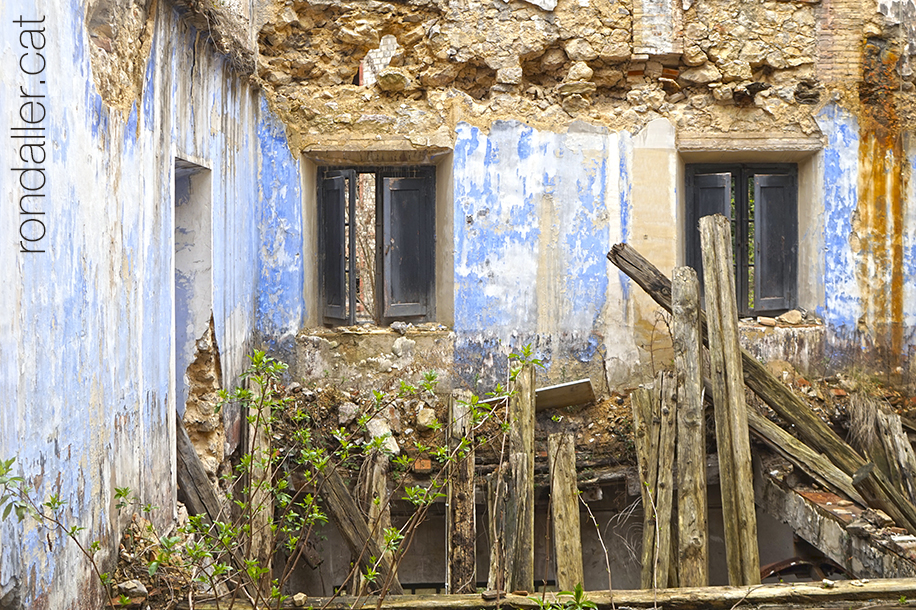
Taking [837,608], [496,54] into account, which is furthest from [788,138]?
[837,608]

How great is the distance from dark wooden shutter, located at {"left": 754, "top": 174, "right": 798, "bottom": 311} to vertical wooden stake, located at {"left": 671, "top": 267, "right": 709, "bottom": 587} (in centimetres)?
Answer: 230

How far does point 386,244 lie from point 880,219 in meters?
3.91

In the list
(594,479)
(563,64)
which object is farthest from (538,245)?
(594,479)

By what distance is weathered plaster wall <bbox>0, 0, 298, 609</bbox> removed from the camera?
7.91 feet

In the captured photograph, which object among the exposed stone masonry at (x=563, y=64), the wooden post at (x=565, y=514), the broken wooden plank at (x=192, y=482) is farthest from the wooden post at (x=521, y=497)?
the exposed stone masonry at (x=563, y=64)

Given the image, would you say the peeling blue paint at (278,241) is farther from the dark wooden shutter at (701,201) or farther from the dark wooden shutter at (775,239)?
the dark wooden shutter at (775,239)

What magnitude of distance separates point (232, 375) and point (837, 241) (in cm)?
468

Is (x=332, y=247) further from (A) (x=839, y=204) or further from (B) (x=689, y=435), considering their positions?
(A) (x=839, y=204)

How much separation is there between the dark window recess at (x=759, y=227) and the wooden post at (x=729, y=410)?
2.03m

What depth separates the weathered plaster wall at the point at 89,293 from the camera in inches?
95.0

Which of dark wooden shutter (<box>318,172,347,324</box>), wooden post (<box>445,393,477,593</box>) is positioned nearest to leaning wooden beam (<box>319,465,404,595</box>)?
wooden post (<box>445,393,477,593</box>)

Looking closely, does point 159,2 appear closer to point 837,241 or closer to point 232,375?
point 232,375

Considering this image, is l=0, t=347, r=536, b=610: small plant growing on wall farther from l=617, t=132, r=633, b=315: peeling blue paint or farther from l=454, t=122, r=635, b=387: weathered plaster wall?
l=617, t=132, r=633, b=315: peeling blue paint

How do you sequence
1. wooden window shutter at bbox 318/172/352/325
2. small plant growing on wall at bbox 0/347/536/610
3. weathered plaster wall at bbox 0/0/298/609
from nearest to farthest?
weathered plaster wall at bbox 0/0/298/609
small plant growing on wall at bbox 0/347/536/610
wooden window shutter at bbox 318/172/352/325
